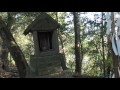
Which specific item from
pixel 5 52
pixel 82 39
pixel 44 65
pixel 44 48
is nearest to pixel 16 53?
pixel 44 48

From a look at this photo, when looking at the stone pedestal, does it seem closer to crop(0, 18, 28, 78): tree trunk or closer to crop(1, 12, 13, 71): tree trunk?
crop(0, 18, 28, 78): tree trunk

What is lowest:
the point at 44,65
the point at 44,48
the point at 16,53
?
the point at 44,65

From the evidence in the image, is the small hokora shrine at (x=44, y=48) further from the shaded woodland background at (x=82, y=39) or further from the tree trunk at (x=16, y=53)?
the shaded woodland background at (x=82, y=39)

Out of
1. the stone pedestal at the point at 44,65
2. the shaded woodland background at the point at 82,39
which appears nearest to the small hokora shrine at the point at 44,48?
the stone pedestal at the point at 44,65

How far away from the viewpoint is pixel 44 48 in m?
4.41

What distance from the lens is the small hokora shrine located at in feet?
13.8

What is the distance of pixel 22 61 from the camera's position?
542cm

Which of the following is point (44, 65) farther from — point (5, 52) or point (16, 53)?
point (5, 52)

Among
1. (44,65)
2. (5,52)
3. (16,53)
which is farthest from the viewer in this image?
(5,52)

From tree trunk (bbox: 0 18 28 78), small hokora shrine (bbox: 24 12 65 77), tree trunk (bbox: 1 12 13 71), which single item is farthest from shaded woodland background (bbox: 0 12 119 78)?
small hokora shrine (bbox: 24 12 65 77)

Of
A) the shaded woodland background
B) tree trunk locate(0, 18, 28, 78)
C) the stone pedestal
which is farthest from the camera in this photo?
the shaded woodland background

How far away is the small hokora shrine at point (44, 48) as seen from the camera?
4.21 meters
